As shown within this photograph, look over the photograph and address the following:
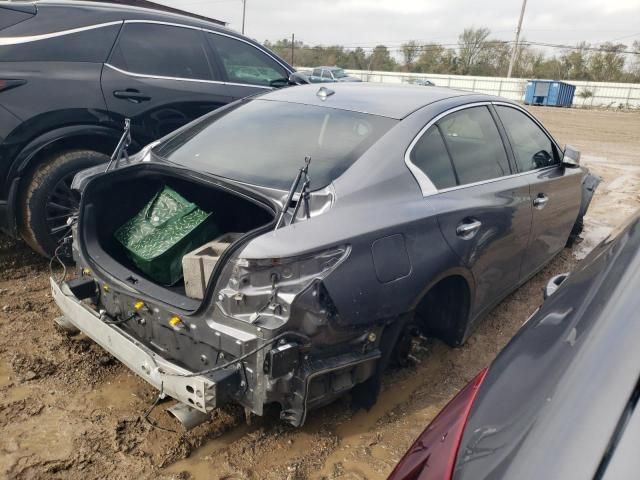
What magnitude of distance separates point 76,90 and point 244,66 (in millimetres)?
1893

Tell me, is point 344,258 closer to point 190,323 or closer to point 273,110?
point 190,323

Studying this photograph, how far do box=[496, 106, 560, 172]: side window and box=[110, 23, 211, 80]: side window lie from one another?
2925 mm

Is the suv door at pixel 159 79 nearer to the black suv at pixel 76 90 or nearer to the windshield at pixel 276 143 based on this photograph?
the black suv at pixel 76 90

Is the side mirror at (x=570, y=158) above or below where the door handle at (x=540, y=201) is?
above

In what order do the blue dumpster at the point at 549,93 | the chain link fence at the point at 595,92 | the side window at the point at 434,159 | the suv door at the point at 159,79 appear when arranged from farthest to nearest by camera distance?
1. the chain link fence at the point at 595,92
2. the blue dumpster at the point at 549,93
3. the suv door at the point at 159,79
4. the side window at the point at 434,159

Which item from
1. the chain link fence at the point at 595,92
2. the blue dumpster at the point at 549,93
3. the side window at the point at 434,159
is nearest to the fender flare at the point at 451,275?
the side window at the point at 434,159

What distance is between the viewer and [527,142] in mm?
3906

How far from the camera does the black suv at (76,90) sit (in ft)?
12.4

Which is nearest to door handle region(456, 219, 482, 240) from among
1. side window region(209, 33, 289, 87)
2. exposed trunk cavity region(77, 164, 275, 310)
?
exposed trunk cavity region(77, 164, 275, 310)

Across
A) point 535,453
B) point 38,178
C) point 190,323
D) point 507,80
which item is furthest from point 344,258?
point 507,80

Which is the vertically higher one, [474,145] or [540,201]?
[474,145]

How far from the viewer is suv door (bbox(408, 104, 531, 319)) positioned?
279 centimetres

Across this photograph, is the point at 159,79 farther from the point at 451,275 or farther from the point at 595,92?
the point at 595,92

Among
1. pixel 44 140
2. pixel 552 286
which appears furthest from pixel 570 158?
pixel 44 140
